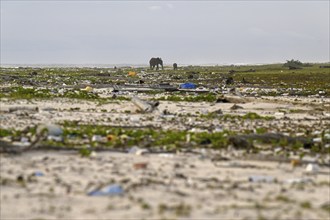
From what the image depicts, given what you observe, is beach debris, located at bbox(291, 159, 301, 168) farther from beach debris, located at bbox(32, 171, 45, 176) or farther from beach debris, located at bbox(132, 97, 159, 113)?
beach debris, located at bbox(132, 97, 159, 113)

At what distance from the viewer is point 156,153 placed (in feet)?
33.1

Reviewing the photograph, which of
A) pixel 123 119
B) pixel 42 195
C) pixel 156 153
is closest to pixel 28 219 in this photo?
pixel 42 195

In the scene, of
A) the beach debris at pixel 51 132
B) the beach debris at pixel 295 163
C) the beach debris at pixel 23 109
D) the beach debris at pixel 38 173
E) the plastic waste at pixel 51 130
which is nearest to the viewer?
the beach debris at pixel 38 173

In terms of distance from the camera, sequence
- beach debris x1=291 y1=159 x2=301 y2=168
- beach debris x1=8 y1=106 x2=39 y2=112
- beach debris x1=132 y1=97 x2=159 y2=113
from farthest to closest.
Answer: beach debris x1=132 y1=97 x2=159 y2=113
beach debris x1=8 y1=106 x2=39 y2=112
beach debris x1=291 y1=159 x2=301 y2=168

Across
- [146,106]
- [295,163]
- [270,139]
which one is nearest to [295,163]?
[295,163]

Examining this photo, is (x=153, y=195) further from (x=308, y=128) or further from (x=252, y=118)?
(x=252, y=118)

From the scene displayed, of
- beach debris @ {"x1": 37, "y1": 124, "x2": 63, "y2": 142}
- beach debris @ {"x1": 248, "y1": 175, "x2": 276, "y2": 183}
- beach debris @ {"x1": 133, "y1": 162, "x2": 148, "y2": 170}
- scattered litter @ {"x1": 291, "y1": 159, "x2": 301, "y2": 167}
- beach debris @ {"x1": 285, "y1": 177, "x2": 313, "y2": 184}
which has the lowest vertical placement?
beach debris @ {"x1": 285, "y1": 177, "x2": 313, "y2": 184}

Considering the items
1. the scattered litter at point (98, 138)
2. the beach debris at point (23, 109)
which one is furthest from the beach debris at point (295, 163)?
the beach debris at point (23, 109)

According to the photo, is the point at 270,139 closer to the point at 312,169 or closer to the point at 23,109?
the point at 312,169

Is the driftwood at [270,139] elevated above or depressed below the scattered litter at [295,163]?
above

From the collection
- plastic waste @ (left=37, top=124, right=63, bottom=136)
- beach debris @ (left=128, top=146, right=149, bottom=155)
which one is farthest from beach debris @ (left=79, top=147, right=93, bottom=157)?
plastic waste @ (left=37, top=124, right=63, bottom=136)

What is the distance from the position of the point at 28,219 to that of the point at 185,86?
2561 centimetres

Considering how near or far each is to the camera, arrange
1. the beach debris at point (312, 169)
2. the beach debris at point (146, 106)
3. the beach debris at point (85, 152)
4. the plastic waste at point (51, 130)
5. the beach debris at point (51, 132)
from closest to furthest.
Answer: the beach debris at point (312, 169) < the beach debris at point (85, 152) < the beach debris at point (51, 132) < the plastic waste at point (51, 130) < the beach debris at point (146, 106)

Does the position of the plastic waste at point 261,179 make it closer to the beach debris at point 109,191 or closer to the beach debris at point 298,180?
the beach debris at point 298,180
